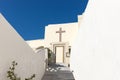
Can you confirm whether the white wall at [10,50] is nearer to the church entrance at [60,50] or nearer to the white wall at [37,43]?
the church entrance at [60,50]

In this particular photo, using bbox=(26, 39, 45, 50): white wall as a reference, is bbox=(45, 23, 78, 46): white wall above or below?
above

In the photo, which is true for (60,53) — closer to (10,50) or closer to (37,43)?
(37,43)

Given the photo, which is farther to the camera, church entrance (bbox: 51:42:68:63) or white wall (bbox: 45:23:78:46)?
white wall (bbox: 45:23:78:46)

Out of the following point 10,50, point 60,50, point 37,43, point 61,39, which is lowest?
point 10,50

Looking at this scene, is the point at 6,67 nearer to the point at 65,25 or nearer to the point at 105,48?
the point at 105,48

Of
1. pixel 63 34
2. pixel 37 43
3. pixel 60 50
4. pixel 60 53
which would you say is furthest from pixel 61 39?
pixel 37 43

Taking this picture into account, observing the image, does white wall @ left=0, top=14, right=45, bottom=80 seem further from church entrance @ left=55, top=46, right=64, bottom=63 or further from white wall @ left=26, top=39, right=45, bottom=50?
white wall @ left=26, top=39, right=45, bottom=50

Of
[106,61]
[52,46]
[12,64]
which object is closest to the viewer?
[106,61]

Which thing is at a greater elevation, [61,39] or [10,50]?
[61,39]

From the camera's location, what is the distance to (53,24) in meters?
17.6

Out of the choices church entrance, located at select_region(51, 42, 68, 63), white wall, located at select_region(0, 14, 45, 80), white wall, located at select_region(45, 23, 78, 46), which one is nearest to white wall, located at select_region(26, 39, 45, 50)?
white wall, located at select_region(45, 23, 78, 46)

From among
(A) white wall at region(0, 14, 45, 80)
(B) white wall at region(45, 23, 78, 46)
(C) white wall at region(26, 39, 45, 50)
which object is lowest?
(A) white wall at region(0, 14, 45, 80)

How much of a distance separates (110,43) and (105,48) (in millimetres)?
251

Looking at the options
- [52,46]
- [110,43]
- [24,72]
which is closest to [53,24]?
[52,46]
